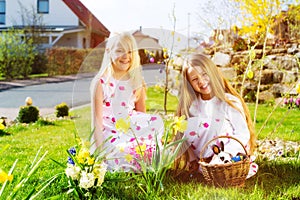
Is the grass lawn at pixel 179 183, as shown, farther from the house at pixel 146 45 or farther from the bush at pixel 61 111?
the bush at pixel 61 111

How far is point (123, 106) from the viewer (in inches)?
51.1

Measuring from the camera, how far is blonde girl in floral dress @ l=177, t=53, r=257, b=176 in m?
1.35

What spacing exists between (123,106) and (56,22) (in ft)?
34.7

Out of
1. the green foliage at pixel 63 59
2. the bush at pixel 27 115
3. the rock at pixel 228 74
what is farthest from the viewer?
the green foliage at pixel 63 59

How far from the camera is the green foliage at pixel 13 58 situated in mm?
7859

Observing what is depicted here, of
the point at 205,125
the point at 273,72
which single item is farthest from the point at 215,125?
the point at 273,72

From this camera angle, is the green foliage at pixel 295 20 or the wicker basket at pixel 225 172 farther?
the green foliage at pixel 295 20

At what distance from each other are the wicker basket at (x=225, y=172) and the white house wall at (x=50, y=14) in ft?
33.0

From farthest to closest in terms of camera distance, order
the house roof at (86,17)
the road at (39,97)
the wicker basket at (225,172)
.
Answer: the house roof at (86,17) → the road at (39,97) → the wicker basket at (225,172)

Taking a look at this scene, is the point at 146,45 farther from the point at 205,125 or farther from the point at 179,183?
the point at 179,183

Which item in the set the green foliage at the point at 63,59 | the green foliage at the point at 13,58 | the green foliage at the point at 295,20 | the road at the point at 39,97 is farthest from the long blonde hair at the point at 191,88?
the green foliage at the point at 63,59

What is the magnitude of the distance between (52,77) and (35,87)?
1282 mm

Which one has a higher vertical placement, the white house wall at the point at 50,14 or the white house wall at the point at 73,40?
the white house wall at the point at 50,14

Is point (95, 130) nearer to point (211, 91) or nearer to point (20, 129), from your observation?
point (211, 91)
